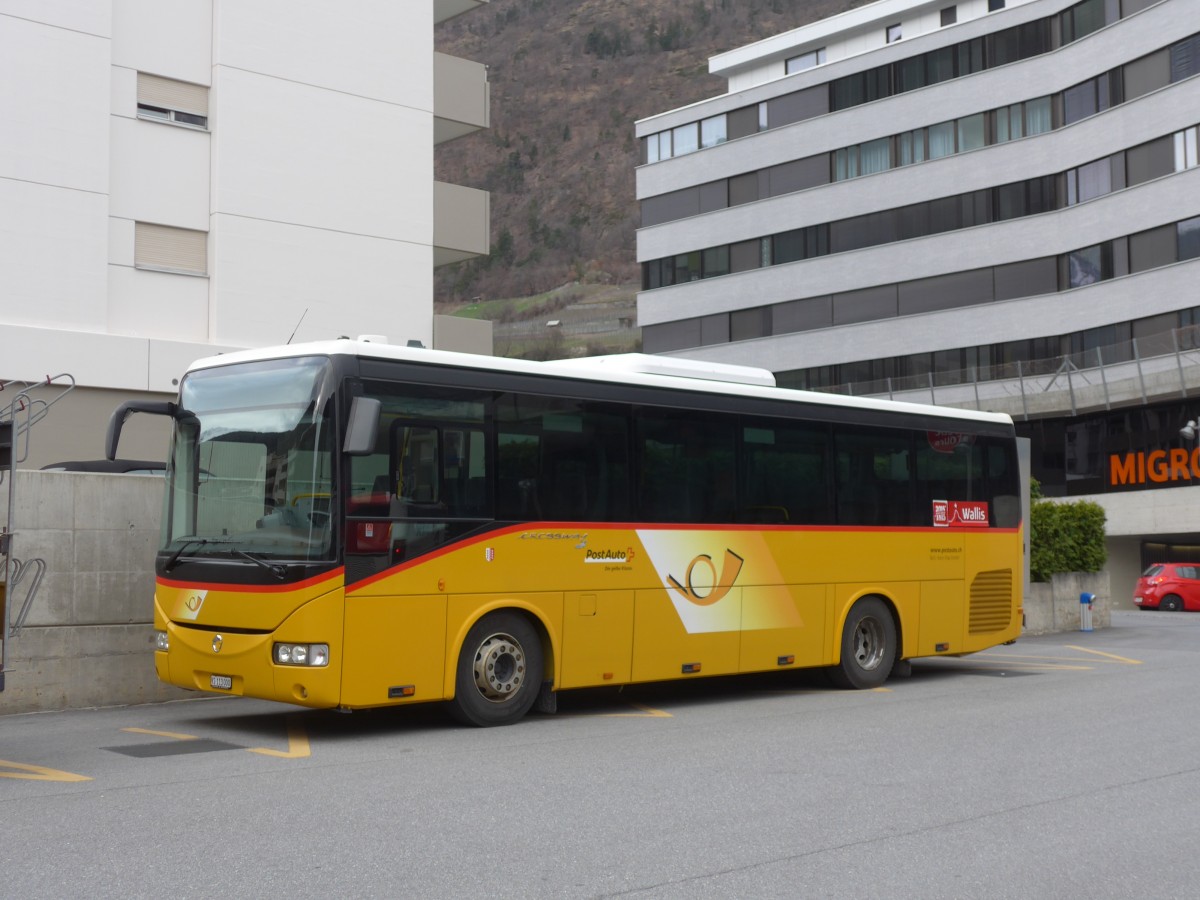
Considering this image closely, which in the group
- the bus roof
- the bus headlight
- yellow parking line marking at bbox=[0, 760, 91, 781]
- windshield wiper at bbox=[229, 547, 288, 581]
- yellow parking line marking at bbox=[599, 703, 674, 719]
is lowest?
yellow parking line marking at bbox=[599, 703, 674, 719]

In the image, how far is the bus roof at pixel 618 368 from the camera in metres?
11.3

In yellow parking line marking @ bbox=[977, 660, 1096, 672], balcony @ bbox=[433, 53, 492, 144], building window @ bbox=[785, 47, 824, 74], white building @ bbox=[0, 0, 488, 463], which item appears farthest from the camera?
building window @ bbox=[785, 47, 824, 74]

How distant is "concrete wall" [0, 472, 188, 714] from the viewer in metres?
12.9

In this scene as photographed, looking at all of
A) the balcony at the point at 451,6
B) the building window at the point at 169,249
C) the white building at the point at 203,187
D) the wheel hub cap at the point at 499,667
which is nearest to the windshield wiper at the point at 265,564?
the wheel hub cap at the point at 499,667

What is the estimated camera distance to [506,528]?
1198 centimetres

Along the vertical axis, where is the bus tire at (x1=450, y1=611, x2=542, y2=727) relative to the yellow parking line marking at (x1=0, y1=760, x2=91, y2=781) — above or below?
above

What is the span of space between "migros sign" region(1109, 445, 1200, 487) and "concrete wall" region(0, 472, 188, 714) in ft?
128

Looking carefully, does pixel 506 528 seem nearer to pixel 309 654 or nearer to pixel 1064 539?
pixel 309 654

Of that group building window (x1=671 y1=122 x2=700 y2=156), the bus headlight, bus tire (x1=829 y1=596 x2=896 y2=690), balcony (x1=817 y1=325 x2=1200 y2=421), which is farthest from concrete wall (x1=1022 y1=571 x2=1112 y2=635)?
building window (x1=671 y1=122 x2=700 y2=156)

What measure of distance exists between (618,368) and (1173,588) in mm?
32662

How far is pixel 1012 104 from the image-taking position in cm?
5556

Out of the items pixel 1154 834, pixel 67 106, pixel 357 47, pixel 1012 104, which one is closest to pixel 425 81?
pixel 357 47

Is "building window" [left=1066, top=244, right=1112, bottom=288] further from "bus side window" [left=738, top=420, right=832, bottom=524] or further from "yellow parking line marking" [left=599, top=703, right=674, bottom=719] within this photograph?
"yellow parking line marking" [left=599, top=703, right=674, bottom=719]

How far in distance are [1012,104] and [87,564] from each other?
49236 mm
